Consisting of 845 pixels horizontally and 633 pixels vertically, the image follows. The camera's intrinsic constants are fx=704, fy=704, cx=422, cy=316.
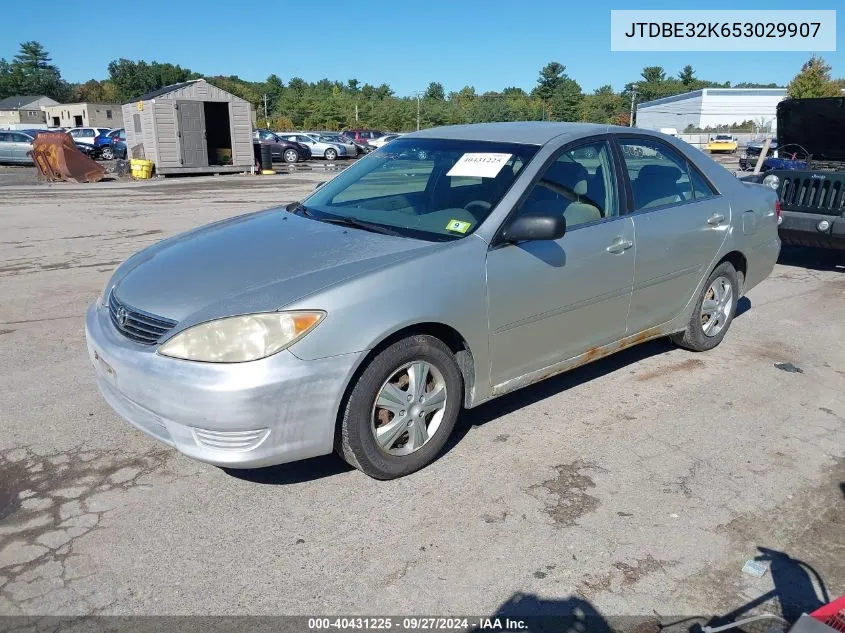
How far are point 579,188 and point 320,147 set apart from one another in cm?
3463

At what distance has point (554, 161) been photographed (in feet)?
13.2

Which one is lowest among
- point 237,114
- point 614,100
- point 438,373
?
point 438,373

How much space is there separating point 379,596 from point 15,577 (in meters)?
1.42

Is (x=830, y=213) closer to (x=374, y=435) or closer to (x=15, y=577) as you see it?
(x=374, y=435)

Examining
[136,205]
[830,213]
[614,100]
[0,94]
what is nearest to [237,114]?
[136,205]

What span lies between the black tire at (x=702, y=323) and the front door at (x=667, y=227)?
7.9 inches

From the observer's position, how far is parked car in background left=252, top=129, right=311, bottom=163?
34.6m

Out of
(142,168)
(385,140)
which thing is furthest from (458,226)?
(142,168)

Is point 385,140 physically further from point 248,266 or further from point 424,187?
point 248,266

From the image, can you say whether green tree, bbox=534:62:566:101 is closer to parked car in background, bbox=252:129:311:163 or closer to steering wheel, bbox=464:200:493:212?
parked car in background, bbox=252:129:311:163

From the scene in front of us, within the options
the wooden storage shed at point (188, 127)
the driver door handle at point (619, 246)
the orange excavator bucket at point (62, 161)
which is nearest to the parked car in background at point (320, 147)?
the wooden storage shed at point (188, 127)

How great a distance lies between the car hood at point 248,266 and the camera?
3.11m

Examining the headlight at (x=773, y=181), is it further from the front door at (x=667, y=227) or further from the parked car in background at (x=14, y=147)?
the parked car in background at (x=14, y=147)

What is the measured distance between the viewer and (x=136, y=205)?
52.2 feet
